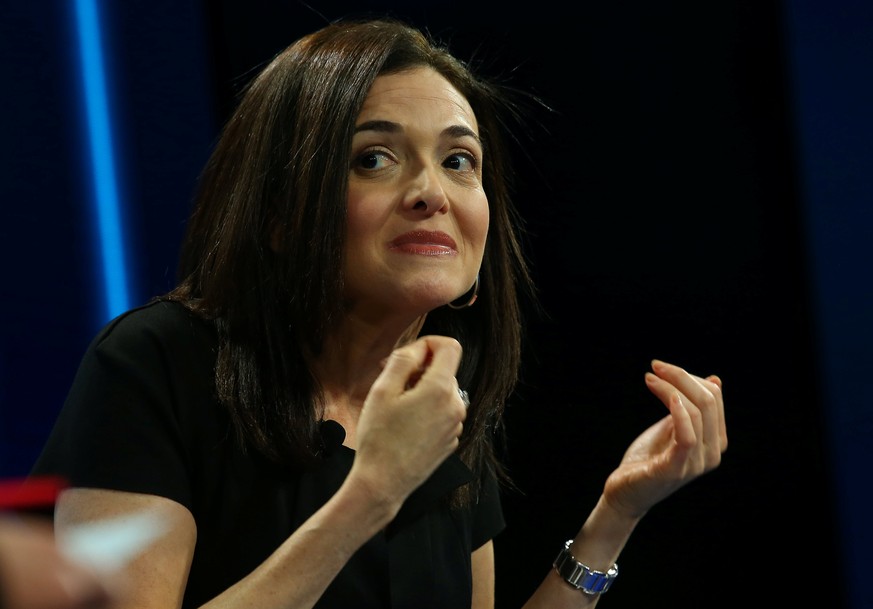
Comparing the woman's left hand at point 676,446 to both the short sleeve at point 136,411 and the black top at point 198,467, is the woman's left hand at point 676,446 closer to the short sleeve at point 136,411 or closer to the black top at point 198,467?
the black top at point 198,467

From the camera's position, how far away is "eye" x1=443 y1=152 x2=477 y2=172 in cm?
120

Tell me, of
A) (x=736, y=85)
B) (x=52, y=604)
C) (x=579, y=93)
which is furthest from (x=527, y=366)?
(x=52, y=604)

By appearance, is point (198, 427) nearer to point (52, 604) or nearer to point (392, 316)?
point (392, 316)

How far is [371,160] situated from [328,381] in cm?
25

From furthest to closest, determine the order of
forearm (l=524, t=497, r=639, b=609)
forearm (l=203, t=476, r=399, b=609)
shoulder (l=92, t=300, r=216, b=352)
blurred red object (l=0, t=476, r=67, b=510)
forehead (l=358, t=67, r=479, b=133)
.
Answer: forearm (l=524, t=497, r=639, b=609) → forehead (l=358, t=67, r=479, b=133) → shoulder (l=92, t=300, r=216, b=352) → forearm (l=203, t=476, r=399, b=609) → blurred red object (l=0, t=476, r=67, b=510)

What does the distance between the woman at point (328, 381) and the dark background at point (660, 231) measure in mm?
373

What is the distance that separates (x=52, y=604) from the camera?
0.33 meters

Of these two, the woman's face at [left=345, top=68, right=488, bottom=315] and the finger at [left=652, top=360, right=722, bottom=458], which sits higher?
the woman's face at [left=345, top=68, right=488, bottom=315]

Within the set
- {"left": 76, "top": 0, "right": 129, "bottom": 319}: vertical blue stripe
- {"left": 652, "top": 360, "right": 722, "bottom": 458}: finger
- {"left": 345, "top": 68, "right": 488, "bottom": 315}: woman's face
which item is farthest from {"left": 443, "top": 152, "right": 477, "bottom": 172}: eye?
{"left": 76, "top": 0, "right": 129, "bottom": 319}: vertical blue stripe

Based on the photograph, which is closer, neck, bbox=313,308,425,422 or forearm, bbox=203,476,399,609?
forearm, bbox=203,476,399,609

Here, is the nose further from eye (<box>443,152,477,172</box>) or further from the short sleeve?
the short sleeve

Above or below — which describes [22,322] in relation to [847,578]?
above

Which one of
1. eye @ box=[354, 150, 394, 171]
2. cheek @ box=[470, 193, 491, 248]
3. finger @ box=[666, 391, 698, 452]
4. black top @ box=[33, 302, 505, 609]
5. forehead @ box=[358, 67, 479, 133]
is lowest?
black top @ box=[33, 302, 505, 609]

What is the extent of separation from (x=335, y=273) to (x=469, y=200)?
19cm
